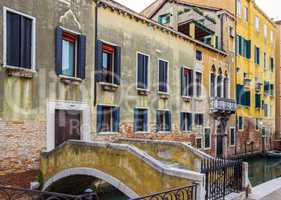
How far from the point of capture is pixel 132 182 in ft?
24.6

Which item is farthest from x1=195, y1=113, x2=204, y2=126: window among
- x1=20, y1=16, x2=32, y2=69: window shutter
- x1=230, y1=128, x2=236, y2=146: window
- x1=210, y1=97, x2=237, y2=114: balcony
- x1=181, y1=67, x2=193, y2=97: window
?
x1=20, y1=16, x2=32, y2=69: window shutter

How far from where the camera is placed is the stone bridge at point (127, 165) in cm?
694

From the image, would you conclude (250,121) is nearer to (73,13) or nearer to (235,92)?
(235,92)

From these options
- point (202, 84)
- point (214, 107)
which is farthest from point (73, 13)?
point (214, 107)

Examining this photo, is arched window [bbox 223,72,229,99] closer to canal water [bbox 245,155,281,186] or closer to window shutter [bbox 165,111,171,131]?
canal water [bbox 245,155,281,186]

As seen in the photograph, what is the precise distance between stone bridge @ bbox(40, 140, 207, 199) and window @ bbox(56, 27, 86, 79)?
9.46 ft

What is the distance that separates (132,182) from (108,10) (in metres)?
7.42

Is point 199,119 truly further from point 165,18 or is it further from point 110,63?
point 110,63

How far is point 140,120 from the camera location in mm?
14453

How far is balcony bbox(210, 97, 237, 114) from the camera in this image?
20.1 metres

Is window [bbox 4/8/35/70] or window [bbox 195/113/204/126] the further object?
window [bbox 195/113/204/126]

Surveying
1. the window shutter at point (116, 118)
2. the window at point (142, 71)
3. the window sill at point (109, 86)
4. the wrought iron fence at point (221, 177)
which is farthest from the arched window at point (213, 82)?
the wrought iron fence at point (221, 177)

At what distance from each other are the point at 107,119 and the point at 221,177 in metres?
5.87

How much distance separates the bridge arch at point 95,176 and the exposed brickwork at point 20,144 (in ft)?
2.54
